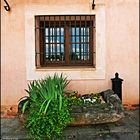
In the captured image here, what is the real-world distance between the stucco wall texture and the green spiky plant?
4.68ft

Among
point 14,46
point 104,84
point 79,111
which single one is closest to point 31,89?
point 79,111

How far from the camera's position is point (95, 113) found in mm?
5074

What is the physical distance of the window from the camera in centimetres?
676

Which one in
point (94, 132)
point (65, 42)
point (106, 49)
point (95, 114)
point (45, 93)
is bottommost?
point (94, 132)

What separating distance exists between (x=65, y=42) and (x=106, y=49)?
1034 mm

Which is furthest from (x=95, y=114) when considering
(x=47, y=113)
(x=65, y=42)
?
(x=65, y=42)

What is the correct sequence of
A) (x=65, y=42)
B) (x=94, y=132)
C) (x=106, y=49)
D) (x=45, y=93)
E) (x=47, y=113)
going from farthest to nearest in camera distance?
(x=65, y=42) → (x=106, y=49) → (x=45, y=93) → (x=94, y=132) → (x=47, y=113)

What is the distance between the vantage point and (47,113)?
4.88m

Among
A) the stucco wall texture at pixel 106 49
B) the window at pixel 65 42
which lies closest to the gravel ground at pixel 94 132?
the stucco wall texture at pixel 106 49

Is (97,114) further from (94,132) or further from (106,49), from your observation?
(106,49)

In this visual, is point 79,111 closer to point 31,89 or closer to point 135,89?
point 31,89

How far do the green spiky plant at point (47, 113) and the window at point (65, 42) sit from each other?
167 cm

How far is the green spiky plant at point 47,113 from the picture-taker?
4.81 m

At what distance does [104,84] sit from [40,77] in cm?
156
